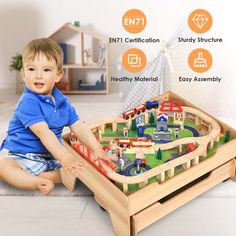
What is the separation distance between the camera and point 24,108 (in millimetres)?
1229

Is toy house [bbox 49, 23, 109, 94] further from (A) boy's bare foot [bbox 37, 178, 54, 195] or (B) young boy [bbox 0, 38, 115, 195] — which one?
(A) boy's bare foot [bbox 37, 178, 54, 195]

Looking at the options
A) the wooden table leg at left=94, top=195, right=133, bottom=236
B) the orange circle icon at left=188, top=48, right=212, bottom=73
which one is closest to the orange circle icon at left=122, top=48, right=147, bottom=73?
the orange circle icon at left=188, top=48, right=212, bottom=73

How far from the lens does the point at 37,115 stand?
1.22 meters

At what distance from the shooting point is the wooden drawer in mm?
1022

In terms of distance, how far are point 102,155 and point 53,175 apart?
176 mm

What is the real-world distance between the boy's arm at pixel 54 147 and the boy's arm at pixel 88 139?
89mm

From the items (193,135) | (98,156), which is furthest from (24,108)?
(193,135)

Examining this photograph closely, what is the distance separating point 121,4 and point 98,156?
114 centimetres

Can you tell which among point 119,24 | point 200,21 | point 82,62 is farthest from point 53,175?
point 82,62

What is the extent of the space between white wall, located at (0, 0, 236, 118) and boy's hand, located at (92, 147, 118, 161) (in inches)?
30.0

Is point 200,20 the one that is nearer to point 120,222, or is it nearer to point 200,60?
point 200,60

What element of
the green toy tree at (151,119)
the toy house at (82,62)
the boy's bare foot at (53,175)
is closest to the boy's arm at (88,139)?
the boy's bare foot at (53,175)

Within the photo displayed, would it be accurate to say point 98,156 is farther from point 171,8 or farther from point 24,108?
point 171,8

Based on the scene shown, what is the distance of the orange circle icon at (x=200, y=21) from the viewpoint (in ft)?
6.15
